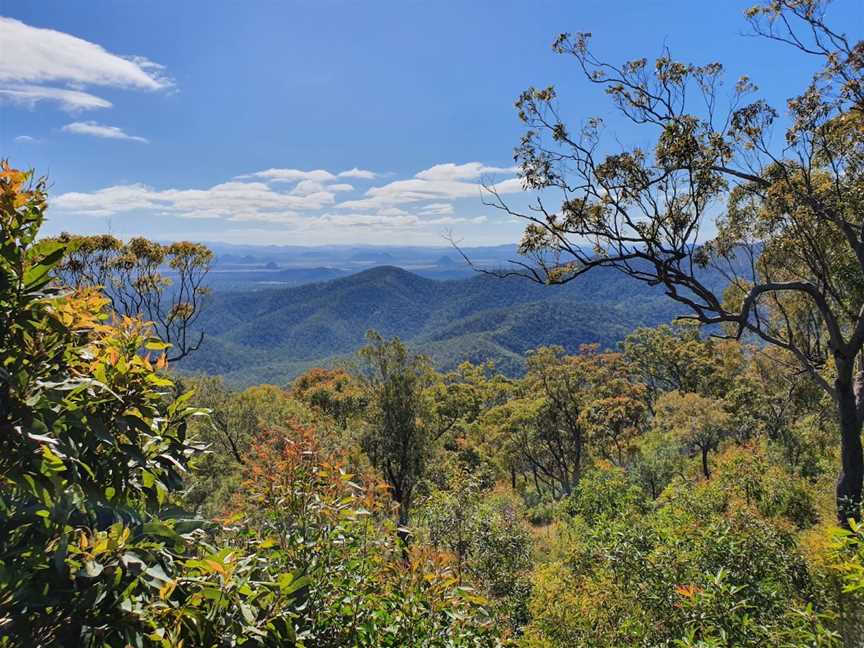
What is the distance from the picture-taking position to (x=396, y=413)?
16312 mm

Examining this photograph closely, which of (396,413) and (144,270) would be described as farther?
(144,270)

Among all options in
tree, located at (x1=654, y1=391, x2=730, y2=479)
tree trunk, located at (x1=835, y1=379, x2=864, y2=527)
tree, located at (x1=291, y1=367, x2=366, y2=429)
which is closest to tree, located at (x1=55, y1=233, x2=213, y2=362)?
tree, located at (x1=291, y1=367, x2=366, y2=429)

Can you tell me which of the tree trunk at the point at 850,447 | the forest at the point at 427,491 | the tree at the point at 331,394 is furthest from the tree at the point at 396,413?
the tree at the point at 331,394

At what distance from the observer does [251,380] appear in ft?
637

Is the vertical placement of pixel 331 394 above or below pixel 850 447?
below

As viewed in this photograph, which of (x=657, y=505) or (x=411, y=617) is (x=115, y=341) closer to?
(x=411, y=617)

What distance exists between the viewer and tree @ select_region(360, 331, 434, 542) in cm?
1608

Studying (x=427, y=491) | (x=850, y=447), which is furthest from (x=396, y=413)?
(x=850, y=447)

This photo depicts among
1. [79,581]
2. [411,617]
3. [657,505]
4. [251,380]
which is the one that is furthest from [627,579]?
[251,380]

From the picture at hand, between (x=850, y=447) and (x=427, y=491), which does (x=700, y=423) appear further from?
(x=850, y=447)

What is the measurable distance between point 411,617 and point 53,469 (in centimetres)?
238

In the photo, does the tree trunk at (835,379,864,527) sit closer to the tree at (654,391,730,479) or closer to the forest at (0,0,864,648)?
the forest at (0,0,864,648)

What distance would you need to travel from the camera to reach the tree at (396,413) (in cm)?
1608

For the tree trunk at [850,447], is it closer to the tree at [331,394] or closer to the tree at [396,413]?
the tree at [396,413]
